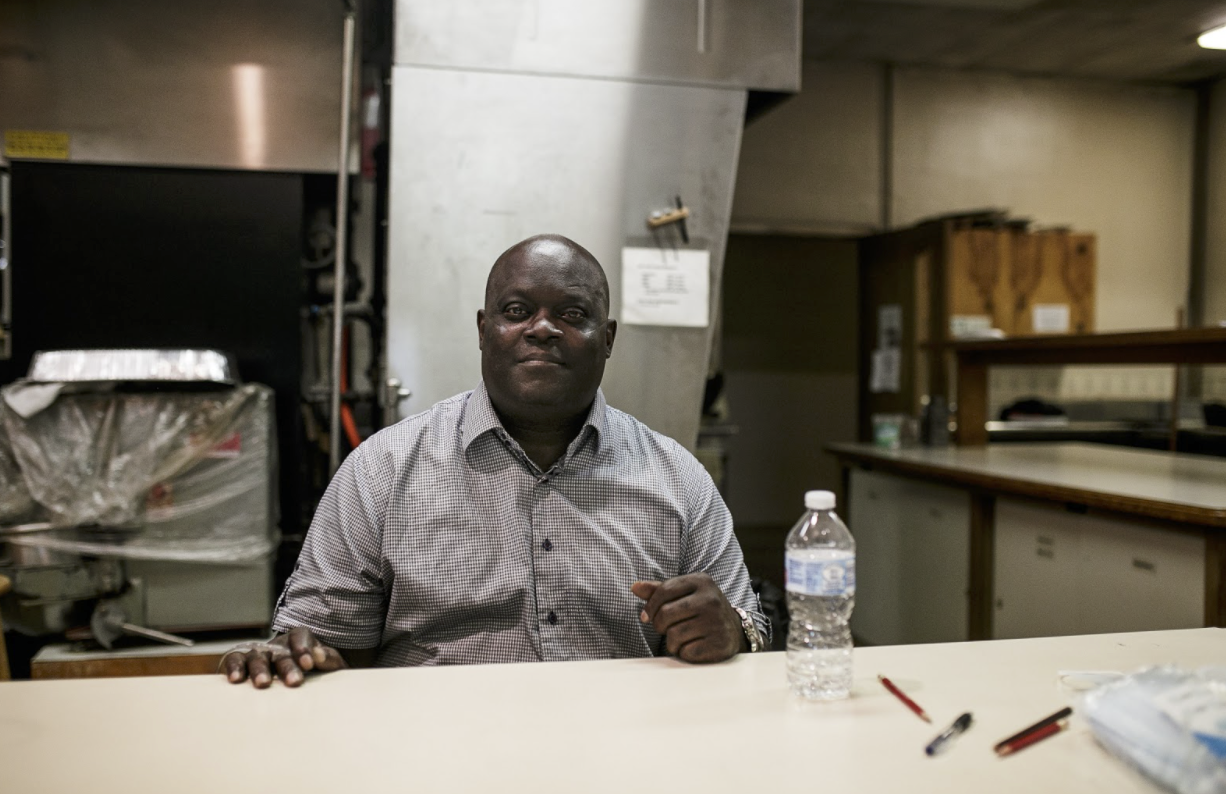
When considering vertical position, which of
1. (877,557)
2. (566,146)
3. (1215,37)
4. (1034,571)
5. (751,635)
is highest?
(1215,37)

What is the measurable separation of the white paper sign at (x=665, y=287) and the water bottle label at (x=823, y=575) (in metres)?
1.47

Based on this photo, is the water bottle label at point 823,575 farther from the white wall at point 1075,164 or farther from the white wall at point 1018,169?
the white wall at point 1075,164

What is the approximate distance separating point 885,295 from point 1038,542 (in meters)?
3.05

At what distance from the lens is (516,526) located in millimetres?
1453

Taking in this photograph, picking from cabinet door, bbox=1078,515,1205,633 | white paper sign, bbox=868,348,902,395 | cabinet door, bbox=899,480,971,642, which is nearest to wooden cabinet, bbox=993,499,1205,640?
cabinet door, bbox=1078,515,1205,633

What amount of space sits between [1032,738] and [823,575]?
0.27m

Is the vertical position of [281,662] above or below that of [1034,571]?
above

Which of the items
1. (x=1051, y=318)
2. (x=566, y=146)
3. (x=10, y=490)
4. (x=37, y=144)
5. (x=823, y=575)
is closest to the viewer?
(x=823, y=575)

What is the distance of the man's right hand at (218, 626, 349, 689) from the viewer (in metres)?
1.12

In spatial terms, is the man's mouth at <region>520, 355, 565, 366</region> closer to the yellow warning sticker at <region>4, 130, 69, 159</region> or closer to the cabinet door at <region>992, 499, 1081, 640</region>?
the cabinet door at <region>992, 499, 1081, 640</region>

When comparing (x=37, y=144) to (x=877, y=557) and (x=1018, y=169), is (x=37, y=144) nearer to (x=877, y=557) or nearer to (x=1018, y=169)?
(x=877, y=557)

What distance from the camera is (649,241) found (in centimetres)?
246

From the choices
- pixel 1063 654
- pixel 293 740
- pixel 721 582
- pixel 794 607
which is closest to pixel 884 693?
pixel 794 607

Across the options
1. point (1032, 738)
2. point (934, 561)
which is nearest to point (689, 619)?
point (1032, 738)
